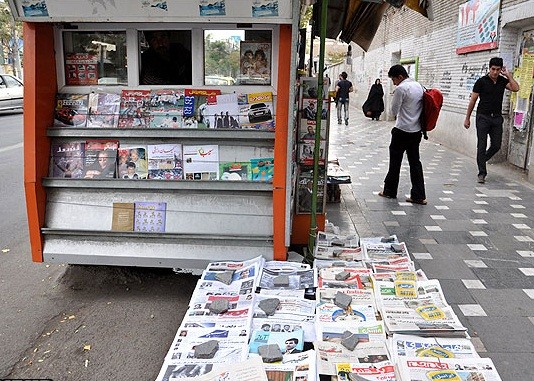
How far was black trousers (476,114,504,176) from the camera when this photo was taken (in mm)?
7167

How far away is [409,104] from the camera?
5.81m

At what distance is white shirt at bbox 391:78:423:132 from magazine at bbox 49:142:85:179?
371 centimetres

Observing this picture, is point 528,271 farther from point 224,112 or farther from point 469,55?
point 469,55

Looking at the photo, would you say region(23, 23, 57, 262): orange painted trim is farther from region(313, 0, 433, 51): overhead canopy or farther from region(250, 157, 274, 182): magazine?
region(313, 0, 433, 51): overhead canopy

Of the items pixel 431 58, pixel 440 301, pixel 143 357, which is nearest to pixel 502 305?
pixel 440 301

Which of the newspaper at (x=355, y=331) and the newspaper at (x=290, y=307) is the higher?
the newspaper at (x=290, y=307)

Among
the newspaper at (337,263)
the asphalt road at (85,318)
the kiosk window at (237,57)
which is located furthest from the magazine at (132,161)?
the newspaper at (337,263)

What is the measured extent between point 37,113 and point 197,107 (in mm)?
1112

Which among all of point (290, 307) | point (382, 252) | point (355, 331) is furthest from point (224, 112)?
point (355, 331)

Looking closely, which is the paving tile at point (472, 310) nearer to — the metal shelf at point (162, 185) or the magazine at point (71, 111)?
the metal shelf at point (162, 185)

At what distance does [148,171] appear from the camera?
3650 millimetres

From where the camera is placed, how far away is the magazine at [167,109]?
→ 3.64 m

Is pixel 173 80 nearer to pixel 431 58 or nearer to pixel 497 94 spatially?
pixel 497 94

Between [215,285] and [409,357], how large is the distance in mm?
1288
